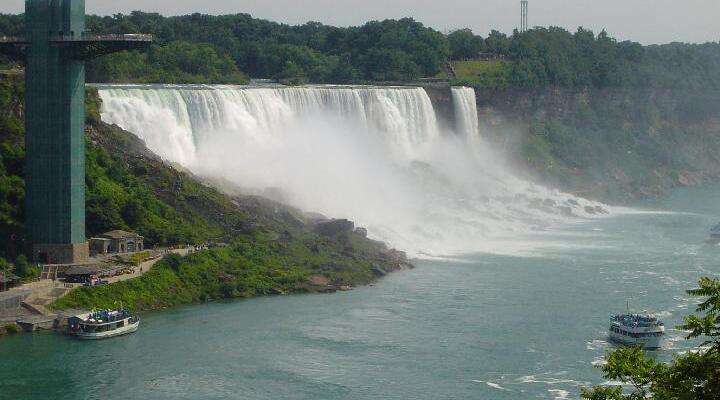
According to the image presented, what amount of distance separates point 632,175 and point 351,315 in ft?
200

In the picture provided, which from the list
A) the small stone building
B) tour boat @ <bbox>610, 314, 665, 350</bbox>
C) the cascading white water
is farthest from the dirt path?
tour boat @ <bbox>610, 314, 665, 350</bbox>

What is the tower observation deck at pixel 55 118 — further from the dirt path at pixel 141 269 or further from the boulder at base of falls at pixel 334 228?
the boulder at base of falls at pixel 334 228

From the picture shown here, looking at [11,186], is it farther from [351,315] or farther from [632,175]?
[632,175]

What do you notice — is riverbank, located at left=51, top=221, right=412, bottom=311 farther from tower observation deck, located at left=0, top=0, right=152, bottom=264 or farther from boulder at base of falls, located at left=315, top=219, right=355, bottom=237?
tower observation deck, located at left=0, top=0, right=152, bottom=264

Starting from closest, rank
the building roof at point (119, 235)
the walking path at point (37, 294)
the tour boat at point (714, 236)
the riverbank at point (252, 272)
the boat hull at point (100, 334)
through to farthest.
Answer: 1. the boat hull at point (100, 334)
2. the walking path at point (37, 294)
3. the riverbank at point (252, 272)
4. the building roof at point (119, 235)
5. the tour boat at point (714, 236)

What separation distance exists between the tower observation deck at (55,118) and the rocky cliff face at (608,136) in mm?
50942

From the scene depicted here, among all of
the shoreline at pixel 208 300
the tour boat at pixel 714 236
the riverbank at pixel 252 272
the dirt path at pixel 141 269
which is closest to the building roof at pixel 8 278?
the riverbank at pixel 252 272

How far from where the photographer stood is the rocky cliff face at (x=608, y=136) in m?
95.8

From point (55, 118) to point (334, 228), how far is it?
15.2 meters

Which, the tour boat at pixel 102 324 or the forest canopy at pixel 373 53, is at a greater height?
the forest canopy at pixel 373 53

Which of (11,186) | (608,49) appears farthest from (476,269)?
(608,49)

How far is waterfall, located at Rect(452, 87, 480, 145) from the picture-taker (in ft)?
299

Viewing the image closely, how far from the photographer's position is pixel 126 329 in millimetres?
41156

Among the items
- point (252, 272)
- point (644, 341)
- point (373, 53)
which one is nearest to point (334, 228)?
point (252, 272)
